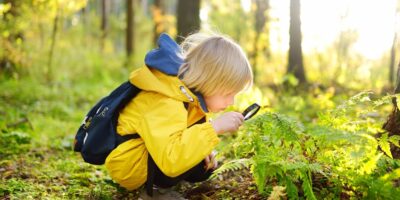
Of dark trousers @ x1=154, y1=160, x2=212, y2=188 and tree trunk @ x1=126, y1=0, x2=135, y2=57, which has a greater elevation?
dark trousers @ x1=154, y1=160, x2=212, y2=188

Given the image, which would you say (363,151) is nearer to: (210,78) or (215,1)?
(210,78)

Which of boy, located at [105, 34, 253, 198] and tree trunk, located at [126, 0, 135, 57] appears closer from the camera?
boy, located at [105, 34, 253, 198]

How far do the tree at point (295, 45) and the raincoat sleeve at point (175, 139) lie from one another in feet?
22.3

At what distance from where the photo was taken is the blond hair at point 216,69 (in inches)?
118

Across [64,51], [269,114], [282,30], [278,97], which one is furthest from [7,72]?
[269,114]

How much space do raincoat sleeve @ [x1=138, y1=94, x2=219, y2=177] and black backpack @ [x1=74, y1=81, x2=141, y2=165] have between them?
305 mm

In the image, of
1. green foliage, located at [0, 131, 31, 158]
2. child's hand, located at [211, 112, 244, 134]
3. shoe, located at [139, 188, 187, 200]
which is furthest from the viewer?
green foliage, located at [0, 131, 31, 158]

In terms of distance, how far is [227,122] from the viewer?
292 cm

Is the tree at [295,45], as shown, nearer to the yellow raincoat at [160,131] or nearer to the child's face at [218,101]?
the child's face at [218,101]

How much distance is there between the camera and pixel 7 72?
9.60m

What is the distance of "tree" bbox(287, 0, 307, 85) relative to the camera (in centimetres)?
929

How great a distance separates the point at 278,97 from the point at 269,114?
534 centimetres

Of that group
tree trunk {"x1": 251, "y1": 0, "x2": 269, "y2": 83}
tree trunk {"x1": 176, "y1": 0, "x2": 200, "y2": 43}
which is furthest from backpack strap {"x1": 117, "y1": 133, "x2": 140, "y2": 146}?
tree trunk {"x1": 251, "y1": 0, "x2": 269, "y2": 83}

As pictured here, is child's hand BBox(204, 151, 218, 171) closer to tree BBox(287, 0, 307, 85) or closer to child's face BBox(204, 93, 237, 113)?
child's face BBox(204, 93, 237, 113)
